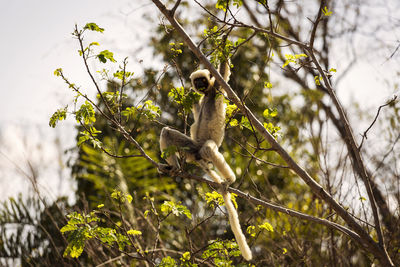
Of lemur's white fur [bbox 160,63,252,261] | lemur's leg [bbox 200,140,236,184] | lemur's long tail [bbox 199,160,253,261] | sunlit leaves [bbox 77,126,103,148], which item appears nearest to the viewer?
sunlit leaves [bbox 77,126,103,148]

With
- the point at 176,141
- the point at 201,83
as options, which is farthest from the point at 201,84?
the point at 176,141

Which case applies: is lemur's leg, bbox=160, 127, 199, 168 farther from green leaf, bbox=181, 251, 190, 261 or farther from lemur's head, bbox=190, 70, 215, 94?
green leaf, bbox=181, 251, 190, 261

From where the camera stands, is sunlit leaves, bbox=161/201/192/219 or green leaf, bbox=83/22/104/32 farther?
sunlit leaves, bbox=161/201/192/219

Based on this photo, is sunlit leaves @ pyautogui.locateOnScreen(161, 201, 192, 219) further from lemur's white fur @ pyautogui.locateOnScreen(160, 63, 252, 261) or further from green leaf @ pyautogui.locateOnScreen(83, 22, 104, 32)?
Answer: green leaf @ pyautogui.locateOnScreen(83, 22, 104, 32)

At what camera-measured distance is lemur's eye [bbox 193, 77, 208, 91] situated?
5637mm

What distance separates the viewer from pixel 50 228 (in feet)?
29.0

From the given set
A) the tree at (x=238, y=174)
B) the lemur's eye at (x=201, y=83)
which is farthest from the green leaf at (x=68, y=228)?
→ the lemur's eye at (x=201, y=83)

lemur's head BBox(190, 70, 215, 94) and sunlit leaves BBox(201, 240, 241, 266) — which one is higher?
lemur's head BBox(190, 70, 215, 94)

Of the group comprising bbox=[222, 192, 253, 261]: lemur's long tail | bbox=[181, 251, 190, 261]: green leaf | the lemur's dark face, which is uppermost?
the lemur's dark face

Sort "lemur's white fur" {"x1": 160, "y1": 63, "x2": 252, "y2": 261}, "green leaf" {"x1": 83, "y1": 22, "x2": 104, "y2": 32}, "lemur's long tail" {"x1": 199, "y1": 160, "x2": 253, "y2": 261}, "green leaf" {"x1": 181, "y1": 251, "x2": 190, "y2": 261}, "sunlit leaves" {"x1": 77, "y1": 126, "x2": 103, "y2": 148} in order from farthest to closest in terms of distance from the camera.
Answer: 1. "lemur's white fur" {"x1": 160, "y1": 63, "x2": 252, "y2": 261}
2. "green leaf" {"x1": 181, "y1": 251, "x2": 190, "y2": 261}
3. "lemur's long tail" {"x1": 199, "y1": 160, "x2": 253, "y2": 261}
4. "sunlit leaves" {"x1": 77, "y1": 126, "x2": 103, "y2": 148}
5. "green leaf" {"x1": 83, "y1": 22, "x2": 104, "y2": 32}

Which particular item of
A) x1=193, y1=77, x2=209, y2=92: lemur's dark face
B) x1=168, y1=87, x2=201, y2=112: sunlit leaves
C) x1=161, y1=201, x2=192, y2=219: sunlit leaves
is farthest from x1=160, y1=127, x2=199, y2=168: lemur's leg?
x1=161, y1=201, x2=192, y2=219: sunlit leaves

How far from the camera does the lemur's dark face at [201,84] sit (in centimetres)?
564

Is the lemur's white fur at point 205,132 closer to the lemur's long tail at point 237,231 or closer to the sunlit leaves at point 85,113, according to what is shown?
the lemur's long tail at point 237,231

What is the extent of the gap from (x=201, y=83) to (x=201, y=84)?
15 millimetres
